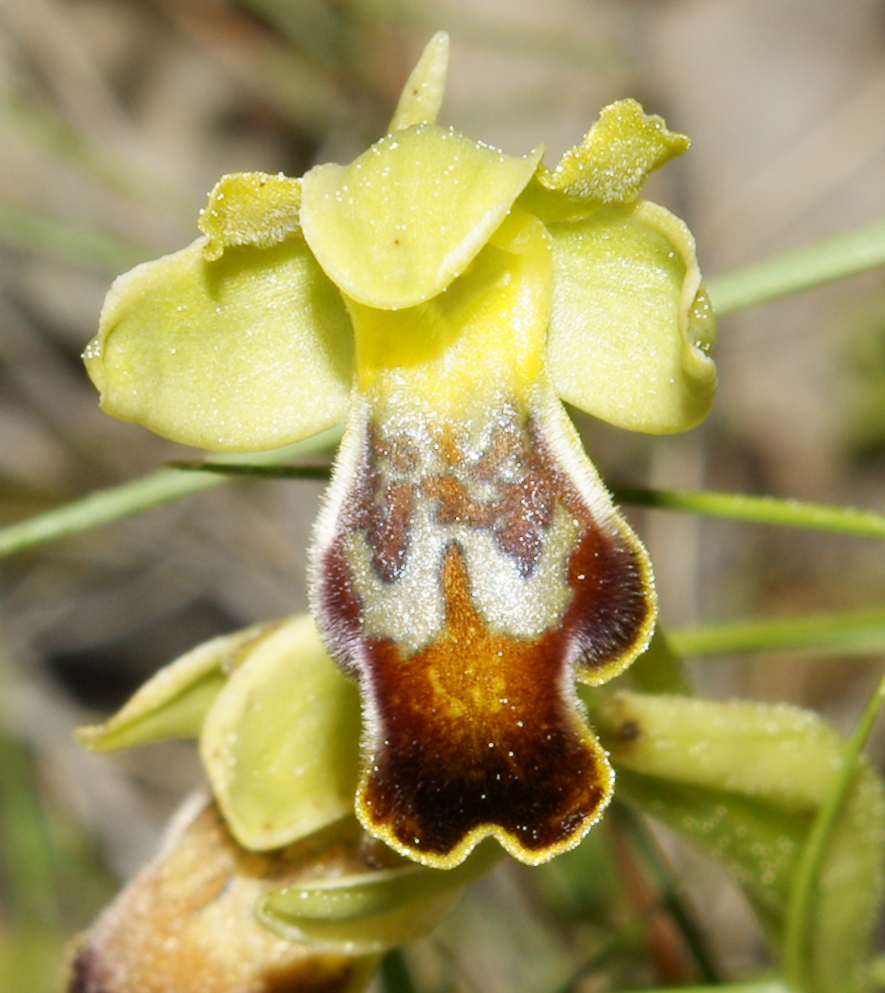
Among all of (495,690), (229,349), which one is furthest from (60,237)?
(495,690)

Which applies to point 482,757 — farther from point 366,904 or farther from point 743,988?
point 743,988

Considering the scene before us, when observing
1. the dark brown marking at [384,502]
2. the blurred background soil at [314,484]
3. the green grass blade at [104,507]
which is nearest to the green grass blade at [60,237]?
the blurred background soil at [314,484]

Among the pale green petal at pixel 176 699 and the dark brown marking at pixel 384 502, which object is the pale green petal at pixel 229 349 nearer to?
the dark brown marking at pixel 384 502

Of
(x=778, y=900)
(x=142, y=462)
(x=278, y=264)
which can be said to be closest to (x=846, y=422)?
(x=142, y=462)

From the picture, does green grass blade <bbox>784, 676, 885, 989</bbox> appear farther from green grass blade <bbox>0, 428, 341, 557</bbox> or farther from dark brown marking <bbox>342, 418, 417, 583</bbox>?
green grass blade <bbox>0, 428, 341, 557</bbox>

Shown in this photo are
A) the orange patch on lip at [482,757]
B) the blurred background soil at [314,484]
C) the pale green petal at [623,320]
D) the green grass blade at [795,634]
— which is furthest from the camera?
the blurred background soil at [314,484]

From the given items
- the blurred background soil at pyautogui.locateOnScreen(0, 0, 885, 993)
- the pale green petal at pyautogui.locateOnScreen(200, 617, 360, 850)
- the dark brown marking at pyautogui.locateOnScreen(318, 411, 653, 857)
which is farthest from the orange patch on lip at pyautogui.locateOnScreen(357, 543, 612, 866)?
the blurred background soil at pyautogui.locateOnScreen(0, 0, 885, 993)
